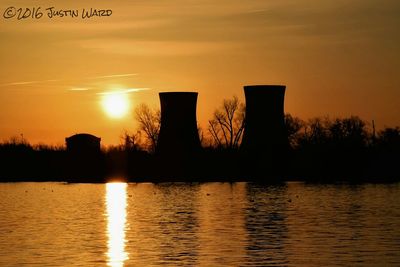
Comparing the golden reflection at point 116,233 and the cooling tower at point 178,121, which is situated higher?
the cooling tower at point 178,121

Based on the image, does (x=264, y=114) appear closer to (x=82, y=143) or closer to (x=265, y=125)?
(x=265, y=125)

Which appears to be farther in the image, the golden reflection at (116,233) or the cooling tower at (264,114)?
the cooling tower at (264,114)

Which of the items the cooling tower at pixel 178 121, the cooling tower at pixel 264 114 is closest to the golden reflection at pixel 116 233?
the cooling tower at pixel 264 114

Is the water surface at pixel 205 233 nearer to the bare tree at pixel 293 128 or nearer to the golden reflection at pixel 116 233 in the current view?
the golden reflection at pixel 116 233

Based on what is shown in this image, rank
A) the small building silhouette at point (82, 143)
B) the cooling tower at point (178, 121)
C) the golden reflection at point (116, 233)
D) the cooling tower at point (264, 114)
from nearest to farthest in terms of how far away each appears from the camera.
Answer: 1. the golden reflection at point (116, 233)
2. the cooling tower at point (264, 114)
3. the cooling tower at point (178, 121)
4. the small building silhouette at point (82, 143)

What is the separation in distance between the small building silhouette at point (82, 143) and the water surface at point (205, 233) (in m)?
43.7

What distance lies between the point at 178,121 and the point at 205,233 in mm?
42660

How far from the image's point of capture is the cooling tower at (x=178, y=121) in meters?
70.2

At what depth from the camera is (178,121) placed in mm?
70250

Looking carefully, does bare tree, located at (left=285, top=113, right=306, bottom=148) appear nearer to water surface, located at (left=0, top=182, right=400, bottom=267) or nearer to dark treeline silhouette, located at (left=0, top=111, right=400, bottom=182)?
dark treeline silhouette, located at (left=0, top=111, right=400, bottom=182)

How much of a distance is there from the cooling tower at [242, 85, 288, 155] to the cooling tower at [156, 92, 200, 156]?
179 inches

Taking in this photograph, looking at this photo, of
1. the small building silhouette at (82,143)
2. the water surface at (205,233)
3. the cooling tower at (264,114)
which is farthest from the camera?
the small building silhouette at (82,143)

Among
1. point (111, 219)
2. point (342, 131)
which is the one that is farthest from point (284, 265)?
point (342, 131)

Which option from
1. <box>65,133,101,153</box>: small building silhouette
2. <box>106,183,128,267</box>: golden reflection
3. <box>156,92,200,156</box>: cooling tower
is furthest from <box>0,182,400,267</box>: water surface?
<box>65,133,101,153</box>: small building silhouette
